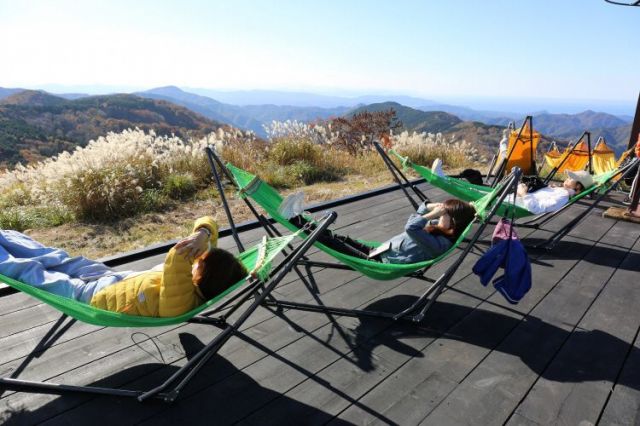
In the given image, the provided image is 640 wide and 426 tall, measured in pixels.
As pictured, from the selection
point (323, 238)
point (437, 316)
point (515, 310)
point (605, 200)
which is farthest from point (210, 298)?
point (605, 200)

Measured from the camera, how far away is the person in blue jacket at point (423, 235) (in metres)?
2.71

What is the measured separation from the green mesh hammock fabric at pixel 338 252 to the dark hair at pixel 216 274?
0.57 meters

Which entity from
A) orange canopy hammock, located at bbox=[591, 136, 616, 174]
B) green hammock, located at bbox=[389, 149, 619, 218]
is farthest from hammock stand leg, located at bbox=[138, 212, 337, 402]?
orange canopy hammock, located at bbox=[591, 136, 616, 174]

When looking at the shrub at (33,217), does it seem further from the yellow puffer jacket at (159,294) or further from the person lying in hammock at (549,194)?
the person lying in hammock at (549,194)

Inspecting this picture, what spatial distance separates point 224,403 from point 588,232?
4.22 m

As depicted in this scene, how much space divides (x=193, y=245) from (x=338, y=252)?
891mm

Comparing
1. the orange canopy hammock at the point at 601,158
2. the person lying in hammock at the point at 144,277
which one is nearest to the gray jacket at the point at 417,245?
the person lying in hammock at the point at 144,277

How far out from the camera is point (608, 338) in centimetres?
259

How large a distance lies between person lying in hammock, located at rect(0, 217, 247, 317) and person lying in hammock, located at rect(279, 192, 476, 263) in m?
0.71

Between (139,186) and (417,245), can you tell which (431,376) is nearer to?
(417,245)

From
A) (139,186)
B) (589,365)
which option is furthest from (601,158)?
(139,186)

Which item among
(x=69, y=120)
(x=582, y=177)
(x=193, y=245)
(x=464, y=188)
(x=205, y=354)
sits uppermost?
(x=193, y=245)

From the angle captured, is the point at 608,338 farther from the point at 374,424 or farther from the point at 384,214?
the point at 384,214

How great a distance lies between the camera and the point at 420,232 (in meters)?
2.70
